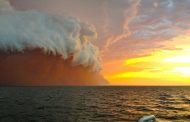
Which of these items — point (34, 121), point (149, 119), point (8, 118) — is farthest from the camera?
point (8, 118)

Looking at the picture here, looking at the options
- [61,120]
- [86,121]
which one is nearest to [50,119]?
[61,120]

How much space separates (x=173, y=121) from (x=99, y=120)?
11.2 metres

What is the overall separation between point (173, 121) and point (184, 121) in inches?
62.8

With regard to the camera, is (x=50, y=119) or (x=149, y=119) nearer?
(x=149, y=119)

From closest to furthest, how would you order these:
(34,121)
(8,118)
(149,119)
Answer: (149,119)
(34,121)
(8,118)

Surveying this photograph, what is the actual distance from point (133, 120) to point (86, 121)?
7.20 metres

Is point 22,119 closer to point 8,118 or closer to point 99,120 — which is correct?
point 8,118

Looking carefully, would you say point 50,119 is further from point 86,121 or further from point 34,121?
point 86,121

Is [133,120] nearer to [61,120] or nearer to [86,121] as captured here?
[86,121]

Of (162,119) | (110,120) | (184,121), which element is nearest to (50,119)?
(110,120)

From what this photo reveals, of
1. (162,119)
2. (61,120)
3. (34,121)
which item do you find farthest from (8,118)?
(162,119)

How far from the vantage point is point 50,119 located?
42.7 m

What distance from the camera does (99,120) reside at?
42.3 metres

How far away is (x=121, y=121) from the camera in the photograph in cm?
4125
